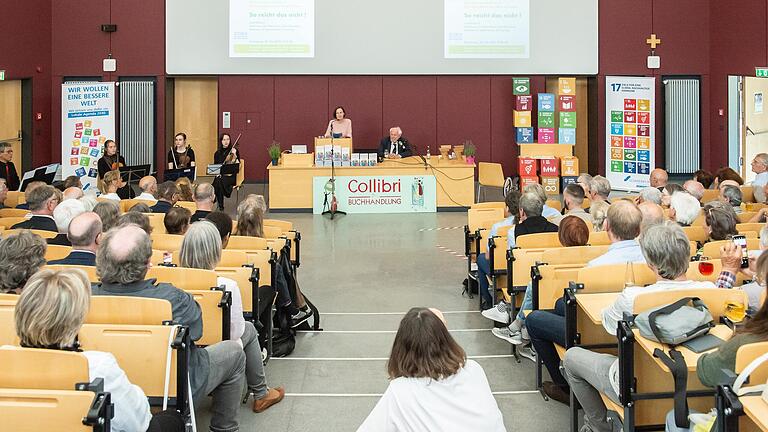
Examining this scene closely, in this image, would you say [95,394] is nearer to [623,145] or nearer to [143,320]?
[143,320]

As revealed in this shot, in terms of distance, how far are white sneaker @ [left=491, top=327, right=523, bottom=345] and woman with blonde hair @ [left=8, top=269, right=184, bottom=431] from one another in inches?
128

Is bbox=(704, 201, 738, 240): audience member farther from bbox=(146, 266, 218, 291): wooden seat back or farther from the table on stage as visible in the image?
the table on stage

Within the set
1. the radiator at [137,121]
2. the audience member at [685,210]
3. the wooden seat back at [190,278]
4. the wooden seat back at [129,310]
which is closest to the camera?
the wooden seat back at [129,310]

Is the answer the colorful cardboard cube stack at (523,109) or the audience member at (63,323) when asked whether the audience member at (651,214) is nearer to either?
the audience member at (63,323)

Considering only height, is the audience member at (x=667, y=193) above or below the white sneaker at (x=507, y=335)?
above

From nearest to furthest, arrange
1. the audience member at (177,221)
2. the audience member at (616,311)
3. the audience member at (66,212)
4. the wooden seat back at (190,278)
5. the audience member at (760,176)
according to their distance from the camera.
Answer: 1. the audience member at (616,311)
2. the wooden seat back at (190,278)
3. the audience member at (66,212)
4. the audience member at (177,221)
5. the audience member at (760,176)

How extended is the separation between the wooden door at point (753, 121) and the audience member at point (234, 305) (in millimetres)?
12485

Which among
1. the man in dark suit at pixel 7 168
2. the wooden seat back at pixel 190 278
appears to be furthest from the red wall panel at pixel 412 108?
the wooden seat back at pixel 190 278

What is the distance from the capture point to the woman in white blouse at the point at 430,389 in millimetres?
2836

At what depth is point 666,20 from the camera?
16047 millimetres

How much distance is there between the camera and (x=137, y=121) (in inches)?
623

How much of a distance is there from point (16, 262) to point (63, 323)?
4.04 ft

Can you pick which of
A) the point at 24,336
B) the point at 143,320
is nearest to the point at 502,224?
the point at 143,320

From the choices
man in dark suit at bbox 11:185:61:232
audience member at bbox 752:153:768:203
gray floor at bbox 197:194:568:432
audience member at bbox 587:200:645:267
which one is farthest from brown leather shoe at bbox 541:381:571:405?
audience member at bbox 752:153:768:203
